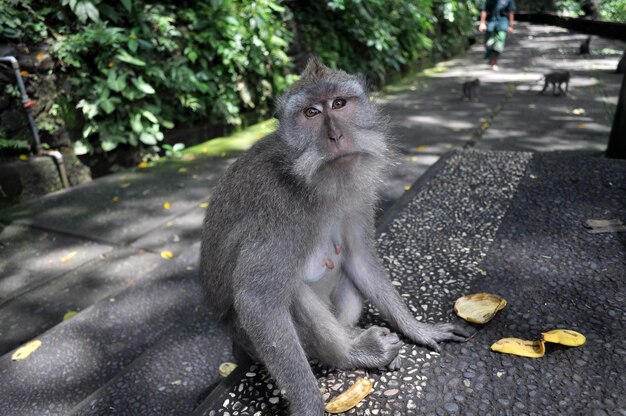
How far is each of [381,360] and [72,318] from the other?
186 centimetres

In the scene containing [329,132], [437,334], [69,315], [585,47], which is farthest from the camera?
[585,47]

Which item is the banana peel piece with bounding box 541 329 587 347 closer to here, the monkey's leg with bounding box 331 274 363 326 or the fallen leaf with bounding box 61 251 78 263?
the monkey's leg with bounding box 331 274 363 326

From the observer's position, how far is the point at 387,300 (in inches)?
79.7

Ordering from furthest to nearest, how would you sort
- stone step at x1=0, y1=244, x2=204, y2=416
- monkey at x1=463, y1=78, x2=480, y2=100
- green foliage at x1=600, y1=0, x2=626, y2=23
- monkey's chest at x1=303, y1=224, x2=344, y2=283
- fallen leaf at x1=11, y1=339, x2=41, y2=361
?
green foliage at x1=600, y1=0, x2=626, y2=23, monkey at x1=463, y1=78, x2=480, y2=100, fallen leaf at x1=11, y1=339, x2=41, y2=361, stone step at x1=0, y1=244, x2=204, y2=416, monkey's chest at x1=303, y1=224, x2=344, y2=283

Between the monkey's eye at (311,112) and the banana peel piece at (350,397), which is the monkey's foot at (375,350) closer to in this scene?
the banana peel piece at (350,397)

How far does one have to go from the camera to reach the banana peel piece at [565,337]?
5.74ft

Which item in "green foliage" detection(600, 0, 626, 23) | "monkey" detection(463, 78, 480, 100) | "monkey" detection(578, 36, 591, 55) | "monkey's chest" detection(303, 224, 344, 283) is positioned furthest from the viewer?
"green foliage" detection(600, 0, 626, 23)

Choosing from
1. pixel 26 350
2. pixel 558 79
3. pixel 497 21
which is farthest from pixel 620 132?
pixel 497 21

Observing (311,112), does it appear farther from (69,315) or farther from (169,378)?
(69,315)

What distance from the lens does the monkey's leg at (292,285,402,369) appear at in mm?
1771

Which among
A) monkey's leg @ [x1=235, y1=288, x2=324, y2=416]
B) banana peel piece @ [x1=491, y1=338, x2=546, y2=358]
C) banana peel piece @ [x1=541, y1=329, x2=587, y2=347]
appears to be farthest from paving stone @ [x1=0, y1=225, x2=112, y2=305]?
banana peel piece @ [x1=541, y1=329, x2=587, y2=347]

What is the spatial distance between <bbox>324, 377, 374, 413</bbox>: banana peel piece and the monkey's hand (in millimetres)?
318

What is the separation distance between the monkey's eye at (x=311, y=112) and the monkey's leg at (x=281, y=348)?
65cm

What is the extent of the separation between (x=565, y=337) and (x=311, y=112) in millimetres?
1288
